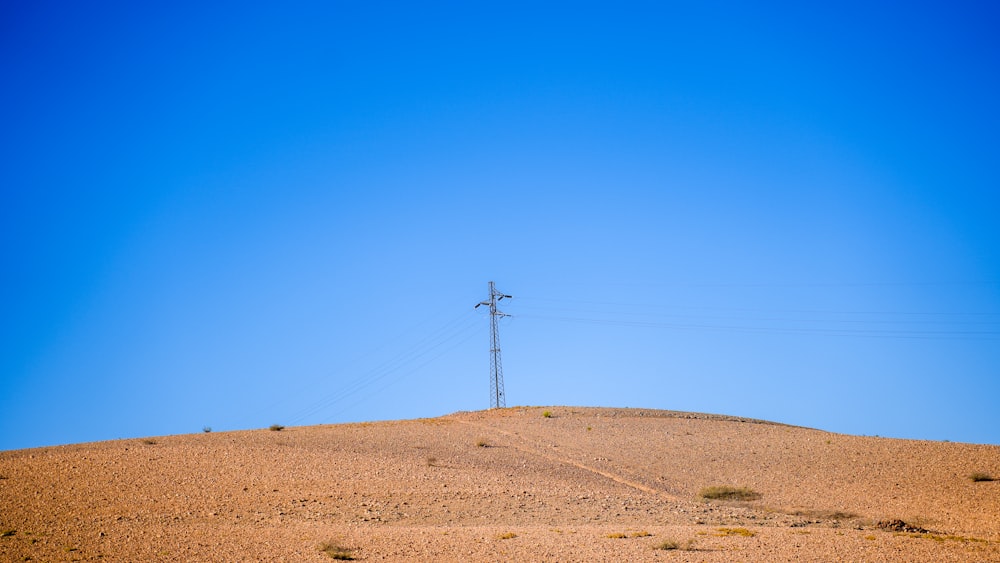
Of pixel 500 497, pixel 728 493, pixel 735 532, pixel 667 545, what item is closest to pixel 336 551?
pixel 667 545

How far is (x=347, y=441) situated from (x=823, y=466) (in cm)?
1959

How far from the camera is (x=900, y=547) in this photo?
19.7m

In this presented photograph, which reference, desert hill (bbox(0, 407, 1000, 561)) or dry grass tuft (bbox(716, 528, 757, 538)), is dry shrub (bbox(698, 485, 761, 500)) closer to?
desert hill (bbox(0, 407, 1000, 561))

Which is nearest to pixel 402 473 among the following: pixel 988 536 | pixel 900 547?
pixel 900 547

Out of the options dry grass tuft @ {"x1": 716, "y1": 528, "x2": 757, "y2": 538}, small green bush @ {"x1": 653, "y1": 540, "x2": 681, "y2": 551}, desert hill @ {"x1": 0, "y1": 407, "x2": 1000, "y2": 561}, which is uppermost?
desert hill @ {"x1": 0, "y1": 407, "x2": 1000, "y2": 561}

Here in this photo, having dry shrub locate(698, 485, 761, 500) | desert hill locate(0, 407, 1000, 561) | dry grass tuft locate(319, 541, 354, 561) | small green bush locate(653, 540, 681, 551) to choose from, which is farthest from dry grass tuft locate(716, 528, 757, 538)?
dry grass tuft locate(319, 541, 354, 561)

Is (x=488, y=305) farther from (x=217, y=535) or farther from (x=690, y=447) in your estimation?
(x=217, y=535)

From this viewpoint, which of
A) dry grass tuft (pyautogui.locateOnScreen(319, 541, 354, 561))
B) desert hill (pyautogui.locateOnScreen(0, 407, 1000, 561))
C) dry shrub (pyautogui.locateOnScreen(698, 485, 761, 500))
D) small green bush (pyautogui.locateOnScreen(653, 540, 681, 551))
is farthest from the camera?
dry shrub (pyautogui.locateOnScreen(698, 485, 761, 500))

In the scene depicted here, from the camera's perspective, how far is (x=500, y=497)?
26.5 metres

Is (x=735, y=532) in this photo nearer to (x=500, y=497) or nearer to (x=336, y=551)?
(x=500, y=497)

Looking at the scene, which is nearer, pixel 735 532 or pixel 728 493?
pixel 735 532

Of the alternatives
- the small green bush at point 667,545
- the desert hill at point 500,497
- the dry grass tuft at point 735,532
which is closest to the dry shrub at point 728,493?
the desert hill at point 500,497

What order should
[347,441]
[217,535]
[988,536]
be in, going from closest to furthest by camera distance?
[217,535]
[988,536]
[347,441]

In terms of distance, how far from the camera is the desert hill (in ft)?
64.2
